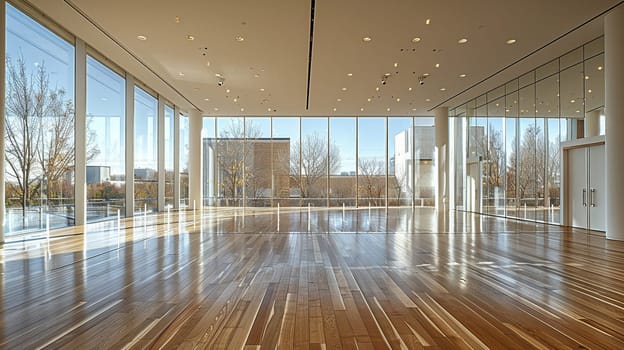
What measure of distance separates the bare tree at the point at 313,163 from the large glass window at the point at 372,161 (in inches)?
51.0

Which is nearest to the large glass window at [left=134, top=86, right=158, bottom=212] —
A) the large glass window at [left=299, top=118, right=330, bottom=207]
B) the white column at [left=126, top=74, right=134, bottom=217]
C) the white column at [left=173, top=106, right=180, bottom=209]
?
the white column at [left=126, top=74, right=134, bottom=217]

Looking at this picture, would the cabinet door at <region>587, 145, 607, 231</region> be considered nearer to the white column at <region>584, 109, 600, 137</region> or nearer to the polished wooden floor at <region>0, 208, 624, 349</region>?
the white column at <region>584, 109, 600, 137</region>

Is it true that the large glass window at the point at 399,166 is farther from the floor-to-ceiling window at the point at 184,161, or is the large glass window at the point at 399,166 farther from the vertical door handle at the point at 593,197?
the floor-to-ceiling window at the point at 184,161

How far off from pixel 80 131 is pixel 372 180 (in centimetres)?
1229

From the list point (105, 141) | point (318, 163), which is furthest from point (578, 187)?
point (105, 141)

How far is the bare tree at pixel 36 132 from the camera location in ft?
24.2

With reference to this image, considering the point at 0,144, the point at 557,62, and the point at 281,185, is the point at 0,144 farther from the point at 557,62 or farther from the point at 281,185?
the point at 557,62

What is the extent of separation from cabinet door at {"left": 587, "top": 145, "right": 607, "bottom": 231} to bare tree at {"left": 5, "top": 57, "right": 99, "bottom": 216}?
13.1 m

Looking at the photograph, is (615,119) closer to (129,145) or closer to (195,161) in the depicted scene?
(129,145)

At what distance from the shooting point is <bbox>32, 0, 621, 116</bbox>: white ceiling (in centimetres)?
671

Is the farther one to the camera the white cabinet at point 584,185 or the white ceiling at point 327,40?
the white cabinet at point 584,185

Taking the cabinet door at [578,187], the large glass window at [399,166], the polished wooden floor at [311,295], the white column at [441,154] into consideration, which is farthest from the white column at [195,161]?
the cabinet door at [578,187]

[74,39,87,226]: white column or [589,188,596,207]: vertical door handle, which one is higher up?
[74,39,87,226]: white column

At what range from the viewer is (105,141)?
414 inches
